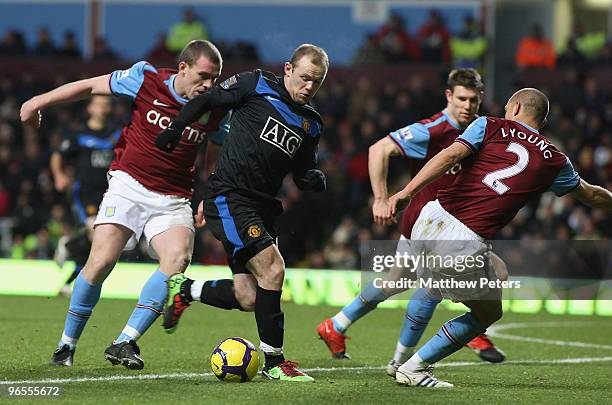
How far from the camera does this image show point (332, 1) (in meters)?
23.3

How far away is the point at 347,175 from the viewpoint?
18.6 meters

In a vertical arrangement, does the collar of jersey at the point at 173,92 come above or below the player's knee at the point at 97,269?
above

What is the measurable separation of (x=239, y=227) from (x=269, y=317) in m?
0.59

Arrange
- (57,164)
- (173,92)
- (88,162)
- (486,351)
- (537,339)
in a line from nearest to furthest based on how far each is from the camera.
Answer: (173,92)
(486,351)
(537,339)
(88,162)
(57,164)

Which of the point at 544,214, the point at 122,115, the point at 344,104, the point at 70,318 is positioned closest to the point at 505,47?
the point at 344,104

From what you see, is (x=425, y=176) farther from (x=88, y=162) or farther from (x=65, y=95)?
(x=88, y=162)

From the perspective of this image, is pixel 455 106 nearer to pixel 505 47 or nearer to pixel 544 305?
pixel 544 305

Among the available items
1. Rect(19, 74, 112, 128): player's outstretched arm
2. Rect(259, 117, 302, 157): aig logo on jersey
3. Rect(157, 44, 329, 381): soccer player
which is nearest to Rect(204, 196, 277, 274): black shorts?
Rect(157, 44, 329, 381): soccer player

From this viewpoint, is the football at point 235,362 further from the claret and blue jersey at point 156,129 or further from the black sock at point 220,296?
the claret and blue jersey at point 156,129

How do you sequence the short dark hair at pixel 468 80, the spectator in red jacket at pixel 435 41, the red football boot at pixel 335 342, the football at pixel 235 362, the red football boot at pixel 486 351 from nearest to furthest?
the football at pixel 235 362 → the short dark hair at pixel 468 80 → the red football boot at pixel 335 342 → the red football boot at pixel 486 351 → the spectator in red jacket at pixel 435 41

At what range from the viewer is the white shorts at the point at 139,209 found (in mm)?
7695

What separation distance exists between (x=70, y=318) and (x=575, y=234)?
10.5m

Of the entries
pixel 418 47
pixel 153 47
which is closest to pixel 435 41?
pixel 418 47

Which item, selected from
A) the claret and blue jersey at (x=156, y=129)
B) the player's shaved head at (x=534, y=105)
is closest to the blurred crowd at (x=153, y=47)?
the claret and blue jersey at (x=156, y=129)
